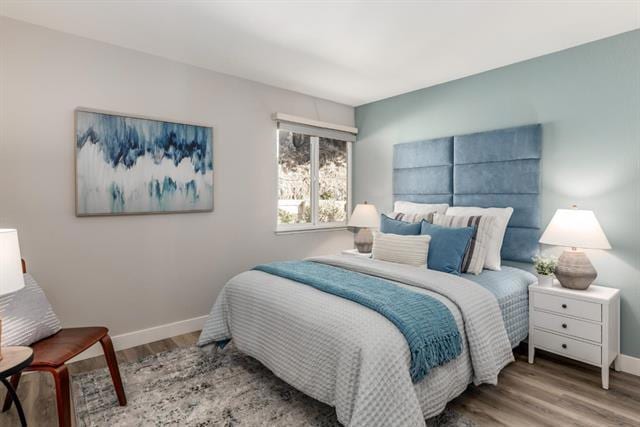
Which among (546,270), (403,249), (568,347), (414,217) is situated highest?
(414,217)

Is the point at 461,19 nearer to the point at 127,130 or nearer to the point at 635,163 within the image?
the point at 635,163

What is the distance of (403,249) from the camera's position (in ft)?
9.36

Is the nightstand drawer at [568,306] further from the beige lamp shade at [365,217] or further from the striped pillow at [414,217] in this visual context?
the beige lamp shade at [365,217]

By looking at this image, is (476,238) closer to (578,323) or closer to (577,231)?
(577,231)

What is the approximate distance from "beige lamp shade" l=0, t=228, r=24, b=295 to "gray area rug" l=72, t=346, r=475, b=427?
0.89m

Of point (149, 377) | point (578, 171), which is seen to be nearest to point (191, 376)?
point (149, 377)

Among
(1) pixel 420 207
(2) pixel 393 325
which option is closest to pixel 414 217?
(1) pixel 420 207

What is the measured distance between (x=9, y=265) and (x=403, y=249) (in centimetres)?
241

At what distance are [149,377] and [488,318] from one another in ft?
7.36

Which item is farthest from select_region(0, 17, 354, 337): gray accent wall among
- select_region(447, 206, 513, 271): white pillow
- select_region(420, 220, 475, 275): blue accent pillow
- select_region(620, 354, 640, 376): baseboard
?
Result: select_region(620, 354, 640, 376): baseboard

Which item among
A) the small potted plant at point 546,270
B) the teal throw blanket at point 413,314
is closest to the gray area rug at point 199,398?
the teal throw blanket at point 413,314

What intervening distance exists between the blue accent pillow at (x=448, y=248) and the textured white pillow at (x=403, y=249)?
0.17 feet

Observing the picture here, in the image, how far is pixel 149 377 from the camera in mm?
2443

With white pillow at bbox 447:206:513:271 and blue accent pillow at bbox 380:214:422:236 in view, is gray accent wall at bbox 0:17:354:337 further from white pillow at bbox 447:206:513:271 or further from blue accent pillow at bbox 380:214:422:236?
white pillow at bbox 447:206:513:271
